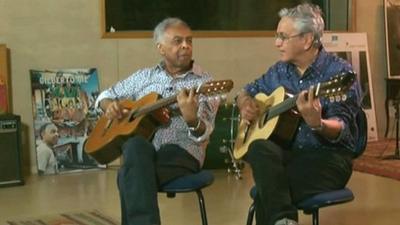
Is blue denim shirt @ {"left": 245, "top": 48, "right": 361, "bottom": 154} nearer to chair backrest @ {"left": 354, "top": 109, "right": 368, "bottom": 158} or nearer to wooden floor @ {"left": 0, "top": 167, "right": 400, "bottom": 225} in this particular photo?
chair backrest @ {"left": 354, "top": 109, "right": 368, "bottom": 158}

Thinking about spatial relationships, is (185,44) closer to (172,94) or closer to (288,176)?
(172,94)

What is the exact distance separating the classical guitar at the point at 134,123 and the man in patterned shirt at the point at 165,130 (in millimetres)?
47

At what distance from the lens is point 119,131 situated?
121 inches

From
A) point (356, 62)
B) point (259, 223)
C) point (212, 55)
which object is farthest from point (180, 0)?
point (259, 223)

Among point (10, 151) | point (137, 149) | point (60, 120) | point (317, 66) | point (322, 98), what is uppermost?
point (317, 66)

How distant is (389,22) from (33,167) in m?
3.66

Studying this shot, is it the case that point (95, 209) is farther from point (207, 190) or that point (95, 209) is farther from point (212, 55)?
point (212, 55)

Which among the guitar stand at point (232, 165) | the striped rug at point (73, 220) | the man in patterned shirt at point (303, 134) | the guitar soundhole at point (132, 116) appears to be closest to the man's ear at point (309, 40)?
the man in patterned shirt at point (303, 134)

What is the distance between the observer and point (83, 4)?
5.41 m

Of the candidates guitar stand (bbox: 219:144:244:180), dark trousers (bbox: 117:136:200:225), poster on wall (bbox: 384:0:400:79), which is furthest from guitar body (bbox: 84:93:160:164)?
poster on wall (bbox: 384:0:400:79)

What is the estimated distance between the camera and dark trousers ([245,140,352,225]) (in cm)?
257

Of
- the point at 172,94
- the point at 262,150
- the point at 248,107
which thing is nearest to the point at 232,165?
the point at 172,94

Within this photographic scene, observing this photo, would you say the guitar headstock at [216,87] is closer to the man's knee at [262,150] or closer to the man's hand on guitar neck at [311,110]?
the man's knee at [262,150]

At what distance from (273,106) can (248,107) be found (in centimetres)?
17
